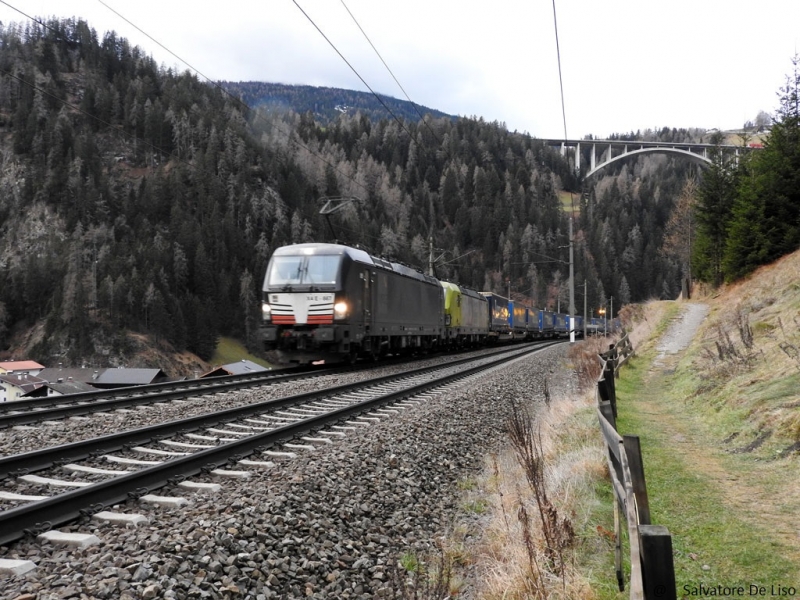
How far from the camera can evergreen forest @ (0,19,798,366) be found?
10456 cm

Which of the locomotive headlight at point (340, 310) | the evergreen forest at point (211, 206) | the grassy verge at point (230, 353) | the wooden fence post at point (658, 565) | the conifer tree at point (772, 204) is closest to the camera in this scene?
the wooden fence post at point (658, 565)

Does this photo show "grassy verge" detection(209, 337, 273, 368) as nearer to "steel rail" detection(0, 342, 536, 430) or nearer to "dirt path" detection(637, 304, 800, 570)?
"steel rail" detection(0, 342, 536, 430)

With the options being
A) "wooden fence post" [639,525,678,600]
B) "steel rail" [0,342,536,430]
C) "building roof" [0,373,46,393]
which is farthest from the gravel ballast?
"building roof" [0,373,46,393]

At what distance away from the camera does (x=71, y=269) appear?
10938 centimetres

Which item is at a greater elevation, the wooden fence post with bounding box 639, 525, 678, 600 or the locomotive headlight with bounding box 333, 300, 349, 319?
the locomotive headlight with bounding box 333, 300, 349, 319

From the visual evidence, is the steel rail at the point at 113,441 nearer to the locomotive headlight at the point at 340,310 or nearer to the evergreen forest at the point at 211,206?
the locomotive headlight at the point at 340,310

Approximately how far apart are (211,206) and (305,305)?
11618cm

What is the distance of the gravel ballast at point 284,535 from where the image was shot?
3.89 metres

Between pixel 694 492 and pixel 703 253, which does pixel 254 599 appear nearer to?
pixel 694 492

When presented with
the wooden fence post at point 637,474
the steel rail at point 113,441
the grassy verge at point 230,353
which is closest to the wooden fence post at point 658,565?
the wooden fence post at point 637,474

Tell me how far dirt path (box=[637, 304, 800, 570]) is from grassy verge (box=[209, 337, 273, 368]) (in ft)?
301

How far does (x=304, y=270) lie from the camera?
18.1 meters

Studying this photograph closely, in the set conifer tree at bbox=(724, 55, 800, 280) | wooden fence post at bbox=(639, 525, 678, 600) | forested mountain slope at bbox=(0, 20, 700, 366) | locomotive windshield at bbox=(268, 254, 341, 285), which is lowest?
wooden fence post at bbox=(639, 525, 678, 600)

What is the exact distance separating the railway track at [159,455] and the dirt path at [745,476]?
14.6 ft
